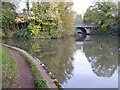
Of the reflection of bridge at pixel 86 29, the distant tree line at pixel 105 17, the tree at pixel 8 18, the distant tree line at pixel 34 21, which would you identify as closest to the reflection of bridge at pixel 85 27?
the reflection of bridge at pixel 86 29

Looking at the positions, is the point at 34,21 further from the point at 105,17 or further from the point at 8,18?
the point at 105,17

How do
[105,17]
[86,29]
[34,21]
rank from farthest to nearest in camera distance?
[86,29]
[105,17]
[34,21]

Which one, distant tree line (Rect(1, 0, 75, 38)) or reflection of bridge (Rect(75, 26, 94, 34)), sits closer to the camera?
distant tree line (Rect(1, 0, 75, 38))

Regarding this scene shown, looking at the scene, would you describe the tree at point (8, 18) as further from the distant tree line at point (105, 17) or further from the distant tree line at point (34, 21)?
the distant tree line at point (105, 17)

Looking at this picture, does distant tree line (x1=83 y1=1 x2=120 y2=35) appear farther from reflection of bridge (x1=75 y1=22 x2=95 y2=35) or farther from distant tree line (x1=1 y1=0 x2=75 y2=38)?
distant tree line (x1=1 y1=0 x2=75 y2=38)

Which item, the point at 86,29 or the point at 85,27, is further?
the point at 86,29

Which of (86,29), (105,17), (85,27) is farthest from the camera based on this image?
(86,29)

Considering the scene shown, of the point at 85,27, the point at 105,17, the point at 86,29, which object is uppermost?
the point at 105,17

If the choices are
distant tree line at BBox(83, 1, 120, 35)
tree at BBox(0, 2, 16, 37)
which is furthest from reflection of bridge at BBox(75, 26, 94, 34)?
tree at BBox(0, 2, 16, 37)

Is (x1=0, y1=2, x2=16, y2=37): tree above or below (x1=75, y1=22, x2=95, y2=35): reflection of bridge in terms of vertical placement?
above

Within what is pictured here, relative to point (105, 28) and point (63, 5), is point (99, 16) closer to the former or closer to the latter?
point (105, 28)

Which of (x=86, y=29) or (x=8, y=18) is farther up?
(x=8, y=18)

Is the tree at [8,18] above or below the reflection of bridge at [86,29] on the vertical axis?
above

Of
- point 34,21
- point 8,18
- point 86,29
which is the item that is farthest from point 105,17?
point 8,18
